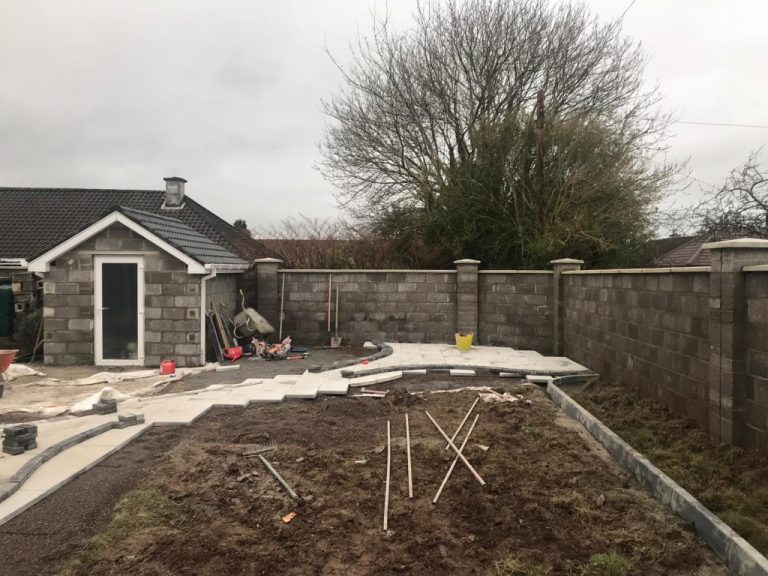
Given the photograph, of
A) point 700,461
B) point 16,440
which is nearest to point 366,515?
point 700,461

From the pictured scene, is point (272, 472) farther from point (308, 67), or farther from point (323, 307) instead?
point (308, 67)

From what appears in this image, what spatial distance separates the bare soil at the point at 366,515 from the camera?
2.83 meters

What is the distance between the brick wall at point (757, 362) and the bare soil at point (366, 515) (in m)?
1.10

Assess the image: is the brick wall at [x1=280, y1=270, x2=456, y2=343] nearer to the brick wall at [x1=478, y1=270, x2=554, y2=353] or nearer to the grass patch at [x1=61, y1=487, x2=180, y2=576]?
the brick wall at [x1=478, y1=270, x2=554, y2=353]

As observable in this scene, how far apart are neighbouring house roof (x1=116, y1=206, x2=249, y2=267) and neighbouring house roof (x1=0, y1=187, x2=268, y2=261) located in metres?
2.23

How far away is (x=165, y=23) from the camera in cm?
845

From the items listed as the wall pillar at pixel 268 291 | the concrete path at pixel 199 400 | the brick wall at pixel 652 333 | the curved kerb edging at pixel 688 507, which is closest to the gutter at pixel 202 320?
the concrete path at pixel 199 400

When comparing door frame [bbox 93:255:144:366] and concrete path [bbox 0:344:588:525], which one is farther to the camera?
door frame [bbox 93:255:144:366]

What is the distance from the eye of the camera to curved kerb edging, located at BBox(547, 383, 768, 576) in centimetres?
267

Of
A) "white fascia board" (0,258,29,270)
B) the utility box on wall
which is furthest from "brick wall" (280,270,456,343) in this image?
the utility box on wall

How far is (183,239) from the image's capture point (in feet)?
32.9

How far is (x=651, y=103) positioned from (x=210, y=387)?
558 inches

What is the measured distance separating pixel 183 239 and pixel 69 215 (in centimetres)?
804

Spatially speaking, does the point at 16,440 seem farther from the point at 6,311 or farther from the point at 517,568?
the point at 6,311
